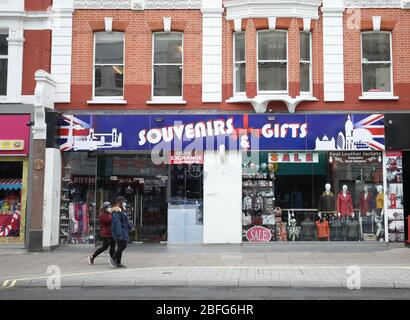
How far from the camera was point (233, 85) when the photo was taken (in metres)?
18.6

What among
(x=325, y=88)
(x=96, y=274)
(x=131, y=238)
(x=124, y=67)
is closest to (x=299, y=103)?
(x=325, y=88)

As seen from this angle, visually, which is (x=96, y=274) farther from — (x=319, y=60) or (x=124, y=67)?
(x=319, y=60)

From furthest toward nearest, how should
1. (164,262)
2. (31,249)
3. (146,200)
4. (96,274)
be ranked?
(146,200) → (31,249) → (164,262) → (96,274)

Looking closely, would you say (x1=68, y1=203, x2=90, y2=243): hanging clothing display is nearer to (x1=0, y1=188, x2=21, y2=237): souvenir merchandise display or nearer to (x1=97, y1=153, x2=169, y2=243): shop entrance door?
(x1=97, y1=153, x2=169, y2=243): shop entrance door

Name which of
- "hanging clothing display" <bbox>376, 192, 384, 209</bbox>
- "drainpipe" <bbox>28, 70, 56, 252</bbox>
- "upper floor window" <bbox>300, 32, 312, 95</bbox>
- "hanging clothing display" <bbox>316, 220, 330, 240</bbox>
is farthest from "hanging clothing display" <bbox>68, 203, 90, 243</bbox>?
"hanging clothing display" <bbox>376, 192, 384, 209</bbox>

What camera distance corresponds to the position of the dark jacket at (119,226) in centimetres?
1370

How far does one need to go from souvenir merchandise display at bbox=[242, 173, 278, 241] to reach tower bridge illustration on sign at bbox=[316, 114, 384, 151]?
7.62ft

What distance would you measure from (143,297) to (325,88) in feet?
35.3

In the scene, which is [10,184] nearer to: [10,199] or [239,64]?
[10,199]

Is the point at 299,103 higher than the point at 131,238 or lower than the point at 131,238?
higher

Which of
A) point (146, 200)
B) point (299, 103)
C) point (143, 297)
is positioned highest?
point (299, 103)

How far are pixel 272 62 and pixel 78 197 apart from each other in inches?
315

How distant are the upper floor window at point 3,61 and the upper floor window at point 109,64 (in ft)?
9.95

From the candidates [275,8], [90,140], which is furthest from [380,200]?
[90,140]
